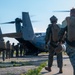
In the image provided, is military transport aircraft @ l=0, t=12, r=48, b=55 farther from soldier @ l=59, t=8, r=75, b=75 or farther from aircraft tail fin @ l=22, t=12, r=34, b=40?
soldier @ l=59, t=8, r=75, b=75

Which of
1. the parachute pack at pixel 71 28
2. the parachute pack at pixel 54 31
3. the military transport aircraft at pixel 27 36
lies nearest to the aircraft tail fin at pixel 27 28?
the military transport aircraft at pixel 27 36

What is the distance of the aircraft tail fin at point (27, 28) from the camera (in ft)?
116

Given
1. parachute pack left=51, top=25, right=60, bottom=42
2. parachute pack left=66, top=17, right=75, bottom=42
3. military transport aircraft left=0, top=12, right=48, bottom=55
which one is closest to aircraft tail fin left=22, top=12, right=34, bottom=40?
military transport aircraft left=0, top=12, right=48, bottom=55

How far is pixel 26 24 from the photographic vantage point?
36.4m

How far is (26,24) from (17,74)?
27.0m

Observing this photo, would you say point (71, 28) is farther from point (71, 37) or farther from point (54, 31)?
point (54, 31)

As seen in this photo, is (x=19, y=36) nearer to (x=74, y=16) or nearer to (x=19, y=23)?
(x=19, y=23)

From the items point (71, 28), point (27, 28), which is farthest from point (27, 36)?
point (71, 28)

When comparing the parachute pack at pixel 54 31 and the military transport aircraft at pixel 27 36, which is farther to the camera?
the military transport aircraft at pixel 27 36

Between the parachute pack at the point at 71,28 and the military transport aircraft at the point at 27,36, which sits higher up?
the parachute pack at the point at 71,28

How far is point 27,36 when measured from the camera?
3544 cm

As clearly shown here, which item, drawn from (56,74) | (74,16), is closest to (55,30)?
(56,74)

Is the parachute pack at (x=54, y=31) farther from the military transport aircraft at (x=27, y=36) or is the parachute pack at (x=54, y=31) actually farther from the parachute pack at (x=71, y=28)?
the military transport aircraft at (x=27, y=36)

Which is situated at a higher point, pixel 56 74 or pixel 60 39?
pixel 60 39
